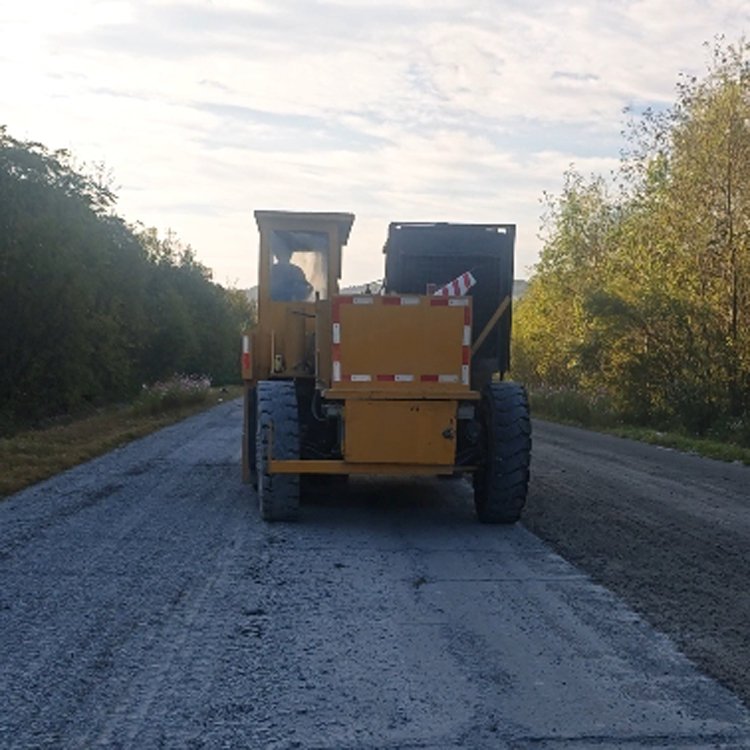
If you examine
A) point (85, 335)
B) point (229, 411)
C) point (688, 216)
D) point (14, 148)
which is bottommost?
point (229, 411)

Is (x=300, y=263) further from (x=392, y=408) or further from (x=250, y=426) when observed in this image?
(x=392, y=408)

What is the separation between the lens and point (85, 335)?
122 ft

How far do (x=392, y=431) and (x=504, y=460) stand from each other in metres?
1.14

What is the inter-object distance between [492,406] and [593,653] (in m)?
4.94

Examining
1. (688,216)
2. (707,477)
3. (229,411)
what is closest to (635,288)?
(688,216)

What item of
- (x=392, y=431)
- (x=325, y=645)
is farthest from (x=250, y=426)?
(x=325, y=645)

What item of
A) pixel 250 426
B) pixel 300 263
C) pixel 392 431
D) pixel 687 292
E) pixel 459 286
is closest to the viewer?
pixel 392 431

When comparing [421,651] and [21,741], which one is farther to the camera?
[421,651]

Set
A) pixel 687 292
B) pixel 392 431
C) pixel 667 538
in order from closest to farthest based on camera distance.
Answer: pixel 667 538
pixel 392 431
pixel 687 292

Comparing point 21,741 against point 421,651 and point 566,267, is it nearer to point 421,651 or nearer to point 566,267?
point 421,651

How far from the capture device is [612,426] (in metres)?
32.8

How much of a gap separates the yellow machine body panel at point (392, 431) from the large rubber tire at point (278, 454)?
610mm

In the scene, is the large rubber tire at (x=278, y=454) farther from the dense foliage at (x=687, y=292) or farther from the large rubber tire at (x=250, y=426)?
the dense foliage at (x=687, y=292)

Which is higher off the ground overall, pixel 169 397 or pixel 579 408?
pixel 169 397
